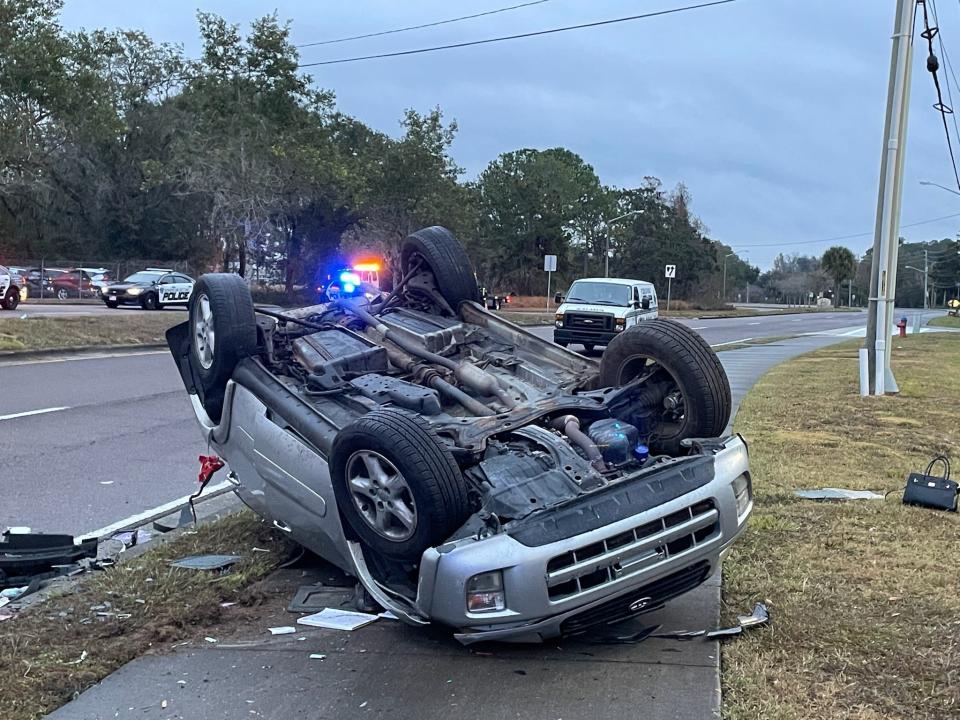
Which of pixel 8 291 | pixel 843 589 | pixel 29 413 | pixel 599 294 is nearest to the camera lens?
pixel 843 589

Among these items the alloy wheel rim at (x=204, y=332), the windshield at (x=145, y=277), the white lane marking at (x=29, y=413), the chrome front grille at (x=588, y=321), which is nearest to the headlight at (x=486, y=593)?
the alloy wheel rim at (x=204, y=332)

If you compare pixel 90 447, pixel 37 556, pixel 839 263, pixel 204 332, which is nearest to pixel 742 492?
pixel 204 332

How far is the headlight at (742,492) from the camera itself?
13.6ft

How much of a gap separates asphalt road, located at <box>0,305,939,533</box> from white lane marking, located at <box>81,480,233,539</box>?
82 mm

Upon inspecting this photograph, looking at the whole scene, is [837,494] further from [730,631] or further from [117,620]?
[117,620]

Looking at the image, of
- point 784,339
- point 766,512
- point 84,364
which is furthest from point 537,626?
point 784,339

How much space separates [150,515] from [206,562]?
1.48m

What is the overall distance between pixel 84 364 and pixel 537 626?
569 inches

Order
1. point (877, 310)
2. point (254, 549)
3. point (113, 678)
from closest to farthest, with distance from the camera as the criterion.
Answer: point (113, 678)
point (254, 549)
point (877, 310)

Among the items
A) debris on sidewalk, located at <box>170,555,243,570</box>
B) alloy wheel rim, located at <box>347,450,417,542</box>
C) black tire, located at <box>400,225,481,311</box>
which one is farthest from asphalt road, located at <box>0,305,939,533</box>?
alloy wheel rim, located at <box>347,450,417,542</box>

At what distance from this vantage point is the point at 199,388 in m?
5.56

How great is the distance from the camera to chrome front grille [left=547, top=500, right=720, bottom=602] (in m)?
3.54

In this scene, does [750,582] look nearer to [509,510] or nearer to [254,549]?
[509,510]

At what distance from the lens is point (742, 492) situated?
4.24 meters
